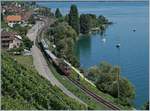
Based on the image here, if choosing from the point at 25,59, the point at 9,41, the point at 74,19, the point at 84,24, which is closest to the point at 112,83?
the point at 25,59

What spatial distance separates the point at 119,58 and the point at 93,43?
355 cm

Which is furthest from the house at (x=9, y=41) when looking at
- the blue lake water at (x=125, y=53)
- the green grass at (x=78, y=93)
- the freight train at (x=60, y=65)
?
the green grass at (x=78, y=93)

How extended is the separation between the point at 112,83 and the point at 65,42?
4722 mm

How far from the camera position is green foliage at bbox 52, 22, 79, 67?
10.0 metres

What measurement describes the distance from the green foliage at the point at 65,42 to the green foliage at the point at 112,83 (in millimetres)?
2058

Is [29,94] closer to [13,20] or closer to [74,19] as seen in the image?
[74,19]

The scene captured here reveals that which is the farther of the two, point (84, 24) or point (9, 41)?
point (84, 24)

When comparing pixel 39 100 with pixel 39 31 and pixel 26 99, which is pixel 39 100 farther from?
pixel 39 31

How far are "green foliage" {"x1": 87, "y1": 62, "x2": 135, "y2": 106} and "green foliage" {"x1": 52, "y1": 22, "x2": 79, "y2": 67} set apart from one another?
206 cm

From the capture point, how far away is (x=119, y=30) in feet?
58.1

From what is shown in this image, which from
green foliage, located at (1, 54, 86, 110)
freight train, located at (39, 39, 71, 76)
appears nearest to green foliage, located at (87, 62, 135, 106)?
freight train, located at (39, 39, 71, 76)

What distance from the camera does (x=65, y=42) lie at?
11.6 meters

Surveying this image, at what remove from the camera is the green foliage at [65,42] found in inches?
395

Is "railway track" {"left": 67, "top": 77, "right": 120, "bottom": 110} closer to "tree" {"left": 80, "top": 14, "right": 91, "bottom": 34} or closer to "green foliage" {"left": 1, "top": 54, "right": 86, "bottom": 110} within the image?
"green foliage" {"left": 1, "top": 54, "right": 86, "bottom": 110}
